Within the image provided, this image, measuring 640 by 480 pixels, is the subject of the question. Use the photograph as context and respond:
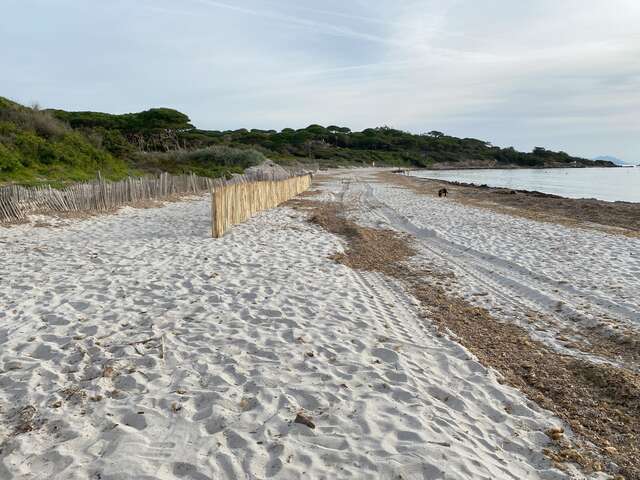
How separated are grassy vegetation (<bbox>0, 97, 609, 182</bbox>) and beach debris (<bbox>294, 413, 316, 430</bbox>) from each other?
1440 cm

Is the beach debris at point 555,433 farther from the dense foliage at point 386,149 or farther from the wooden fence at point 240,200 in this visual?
the dense foliage at point 386,149

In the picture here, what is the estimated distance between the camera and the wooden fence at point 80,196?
10211mm

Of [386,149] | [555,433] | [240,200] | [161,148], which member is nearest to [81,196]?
[240,200]

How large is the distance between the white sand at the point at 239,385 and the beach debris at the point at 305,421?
0.13 feet

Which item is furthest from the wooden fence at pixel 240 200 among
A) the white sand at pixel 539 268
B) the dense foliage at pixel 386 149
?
the dense foliage at pixel 386 149

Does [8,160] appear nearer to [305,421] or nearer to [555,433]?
[305,421]

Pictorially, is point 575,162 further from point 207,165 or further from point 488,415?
point 488,415

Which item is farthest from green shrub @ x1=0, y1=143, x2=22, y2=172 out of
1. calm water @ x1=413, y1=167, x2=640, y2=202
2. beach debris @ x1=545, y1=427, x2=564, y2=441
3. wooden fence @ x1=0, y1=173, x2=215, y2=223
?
calm water @ x1=413, y1=167, x2=640, y2=202

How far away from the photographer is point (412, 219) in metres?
14.7

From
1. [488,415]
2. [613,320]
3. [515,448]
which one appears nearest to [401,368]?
[488,415]

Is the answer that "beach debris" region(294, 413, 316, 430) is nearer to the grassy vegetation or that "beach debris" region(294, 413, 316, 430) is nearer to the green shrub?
the grassy vegetation

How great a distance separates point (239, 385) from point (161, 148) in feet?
134

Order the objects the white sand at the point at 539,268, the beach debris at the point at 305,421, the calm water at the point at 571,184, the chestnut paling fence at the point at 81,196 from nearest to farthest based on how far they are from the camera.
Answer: the beach debris at the point at 305,421 < the white sand at the point at 539,268 < the chestnut paling fence at the point at 81,196 < the calm water at the point at 571,184

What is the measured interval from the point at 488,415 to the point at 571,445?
0.55 meters
